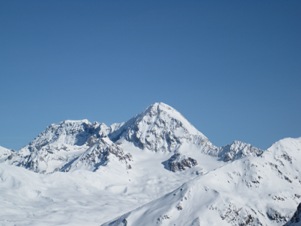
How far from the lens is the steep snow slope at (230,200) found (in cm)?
13888

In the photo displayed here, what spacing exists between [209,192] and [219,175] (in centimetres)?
2196

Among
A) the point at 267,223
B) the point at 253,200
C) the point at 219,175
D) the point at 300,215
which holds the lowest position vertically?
the point at 300,215

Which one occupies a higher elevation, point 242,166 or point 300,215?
point 242,166

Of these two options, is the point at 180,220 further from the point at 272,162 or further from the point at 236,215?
the point at 272,162

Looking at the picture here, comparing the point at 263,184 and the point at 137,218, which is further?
the point at 263,184

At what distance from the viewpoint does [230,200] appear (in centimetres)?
14275

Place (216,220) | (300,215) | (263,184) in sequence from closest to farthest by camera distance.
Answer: (300,215), (216,220), (263,184)

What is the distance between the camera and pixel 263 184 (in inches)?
6865

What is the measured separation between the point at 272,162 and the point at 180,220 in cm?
7156

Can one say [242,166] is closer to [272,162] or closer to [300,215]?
[272,162]

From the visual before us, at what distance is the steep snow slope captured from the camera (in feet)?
456

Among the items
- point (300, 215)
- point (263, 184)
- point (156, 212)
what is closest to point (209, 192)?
point (156, 212)

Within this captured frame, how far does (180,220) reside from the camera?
137875 mm

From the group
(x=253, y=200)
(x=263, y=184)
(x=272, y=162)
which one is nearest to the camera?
(x=253, y=200)
